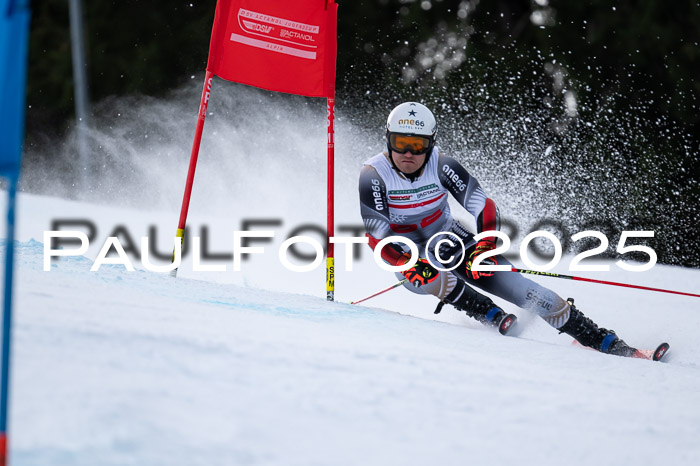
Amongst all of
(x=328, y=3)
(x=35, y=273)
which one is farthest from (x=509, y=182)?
(x=35, y=273)

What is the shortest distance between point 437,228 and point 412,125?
2.61 feet

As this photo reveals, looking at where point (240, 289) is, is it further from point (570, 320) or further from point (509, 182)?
point (509, 182)

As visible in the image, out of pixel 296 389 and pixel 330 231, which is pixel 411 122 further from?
pixel 296 389

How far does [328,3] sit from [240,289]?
202cm

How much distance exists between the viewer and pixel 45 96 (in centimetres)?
2030

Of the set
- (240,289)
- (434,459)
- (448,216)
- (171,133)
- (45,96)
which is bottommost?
(434,459)

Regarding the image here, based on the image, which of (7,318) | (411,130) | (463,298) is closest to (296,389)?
(7,318)

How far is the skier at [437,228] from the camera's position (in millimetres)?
4922

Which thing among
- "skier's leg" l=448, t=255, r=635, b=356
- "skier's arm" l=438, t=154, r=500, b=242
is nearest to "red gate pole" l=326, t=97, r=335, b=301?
"skier's arm" l=438, t=154, r=500, b=242

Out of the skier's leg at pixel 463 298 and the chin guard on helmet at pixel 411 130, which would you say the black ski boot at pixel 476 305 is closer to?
the skier's leg at pixel 463 298

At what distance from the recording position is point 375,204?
521 centimetres

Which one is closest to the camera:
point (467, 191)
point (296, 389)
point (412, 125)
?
point (296, 389)

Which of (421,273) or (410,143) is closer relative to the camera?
(421,273)

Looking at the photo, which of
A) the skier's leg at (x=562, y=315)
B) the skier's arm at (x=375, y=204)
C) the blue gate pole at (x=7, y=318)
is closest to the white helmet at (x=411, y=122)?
the skier's arm at (x=375, y=204)
